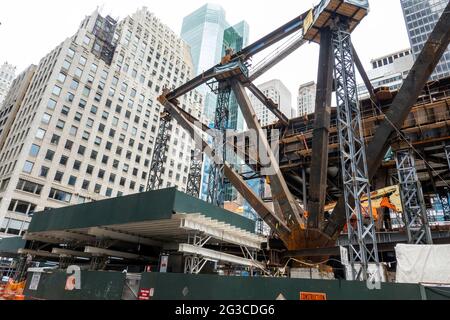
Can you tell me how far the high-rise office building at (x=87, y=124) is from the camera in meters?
49.5

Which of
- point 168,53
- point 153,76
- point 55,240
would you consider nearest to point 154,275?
point 55,240

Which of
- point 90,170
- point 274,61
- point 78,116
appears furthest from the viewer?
point 78,116

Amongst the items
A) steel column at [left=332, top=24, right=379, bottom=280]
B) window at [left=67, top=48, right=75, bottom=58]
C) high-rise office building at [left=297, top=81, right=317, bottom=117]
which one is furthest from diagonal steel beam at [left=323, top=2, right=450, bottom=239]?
high-rise office building at [left=297, top=81, right=317, bottom=117]

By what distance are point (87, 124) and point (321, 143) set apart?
175 ft

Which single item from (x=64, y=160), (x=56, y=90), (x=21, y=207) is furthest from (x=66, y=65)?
(x=21, y=207)

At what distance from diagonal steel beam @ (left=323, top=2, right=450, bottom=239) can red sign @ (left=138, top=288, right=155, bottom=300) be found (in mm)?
12288

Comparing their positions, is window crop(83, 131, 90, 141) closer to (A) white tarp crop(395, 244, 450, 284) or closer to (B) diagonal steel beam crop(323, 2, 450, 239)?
(B) diagonal steel beam crop(323, 2, 450, 239)

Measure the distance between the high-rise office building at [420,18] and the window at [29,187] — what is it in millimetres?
144041

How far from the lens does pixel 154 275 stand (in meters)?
11.6

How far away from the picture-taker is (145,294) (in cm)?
1163

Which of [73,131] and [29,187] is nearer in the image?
[29,187]

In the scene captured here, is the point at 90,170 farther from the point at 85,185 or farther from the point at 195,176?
the point at 195,176

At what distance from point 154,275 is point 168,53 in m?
86.7

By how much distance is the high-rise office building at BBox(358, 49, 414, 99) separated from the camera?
131 meters
